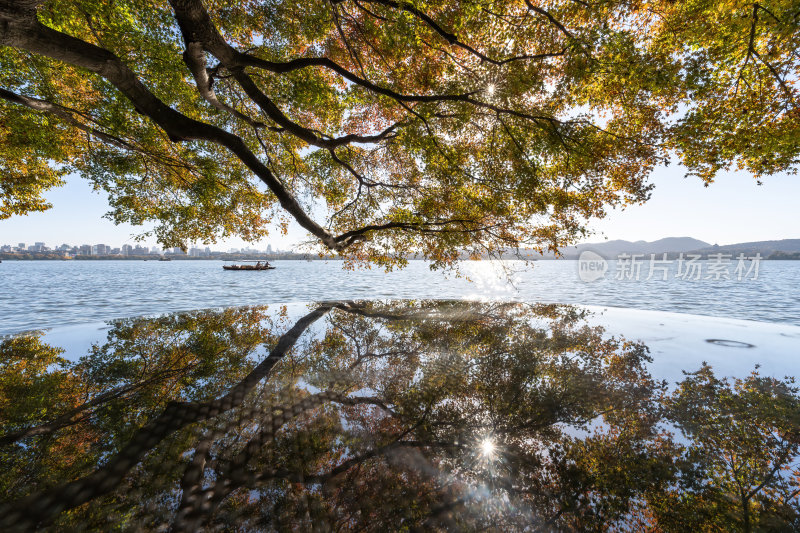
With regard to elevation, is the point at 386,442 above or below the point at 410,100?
below

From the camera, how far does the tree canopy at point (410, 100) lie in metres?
5.25

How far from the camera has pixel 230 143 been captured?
228 inches

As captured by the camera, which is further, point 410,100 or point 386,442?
point 410,100

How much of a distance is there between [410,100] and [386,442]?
666 cm

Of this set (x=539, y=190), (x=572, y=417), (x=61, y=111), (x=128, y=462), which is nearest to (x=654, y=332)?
(x=539, y=190)

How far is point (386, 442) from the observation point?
248cm

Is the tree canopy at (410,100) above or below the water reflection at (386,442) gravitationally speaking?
above

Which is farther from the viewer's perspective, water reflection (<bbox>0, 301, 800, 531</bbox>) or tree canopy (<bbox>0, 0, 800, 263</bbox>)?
tree canopy (<bbox>0, 0, 800, 263</bbox>)

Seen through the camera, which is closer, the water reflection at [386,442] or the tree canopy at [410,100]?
the water reflection at [386,442]

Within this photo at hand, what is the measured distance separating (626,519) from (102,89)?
11778 mm

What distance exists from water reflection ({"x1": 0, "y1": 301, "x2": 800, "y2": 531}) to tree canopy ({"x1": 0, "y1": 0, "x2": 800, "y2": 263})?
4477mm

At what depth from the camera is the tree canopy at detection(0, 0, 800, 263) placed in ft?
17.2

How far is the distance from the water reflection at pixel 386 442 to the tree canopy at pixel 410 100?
4.48 meters

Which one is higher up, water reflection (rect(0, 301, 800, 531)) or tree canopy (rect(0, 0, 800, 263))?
tree canopy (rect(0, 0, 800, 263))
